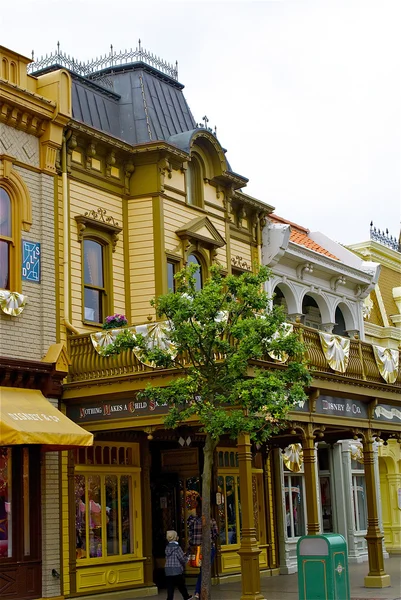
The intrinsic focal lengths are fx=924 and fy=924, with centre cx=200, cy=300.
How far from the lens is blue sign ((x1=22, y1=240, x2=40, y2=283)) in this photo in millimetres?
18625

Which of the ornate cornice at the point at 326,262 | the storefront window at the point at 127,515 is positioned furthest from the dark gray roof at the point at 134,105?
the storefront window at the point at 127,515

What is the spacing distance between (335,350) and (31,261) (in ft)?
22.7

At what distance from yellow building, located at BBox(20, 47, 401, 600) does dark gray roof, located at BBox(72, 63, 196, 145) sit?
0.13ft

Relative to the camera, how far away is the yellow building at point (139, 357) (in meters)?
18.8

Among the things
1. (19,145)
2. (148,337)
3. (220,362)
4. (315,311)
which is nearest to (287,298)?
(315,311)

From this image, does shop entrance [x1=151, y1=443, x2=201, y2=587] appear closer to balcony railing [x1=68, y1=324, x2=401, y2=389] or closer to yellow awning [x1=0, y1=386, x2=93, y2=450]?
balcony railing [x1=68, y1=324, x2=401, y2=389]

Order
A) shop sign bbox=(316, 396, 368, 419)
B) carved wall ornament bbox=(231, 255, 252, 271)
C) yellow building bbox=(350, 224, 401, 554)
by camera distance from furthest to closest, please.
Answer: yellow building bbox=(350, 224, 401, 554), carved wall ornament bbox=(231, 255, 252, 271), shop sign bbox=(316, 396, 368, 419)

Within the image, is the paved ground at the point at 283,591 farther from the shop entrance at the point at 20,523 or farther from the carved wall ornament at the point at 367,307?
the carved wall ornament at the point at 367,307

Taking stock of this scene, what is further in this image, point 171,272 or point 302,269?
point 302,269

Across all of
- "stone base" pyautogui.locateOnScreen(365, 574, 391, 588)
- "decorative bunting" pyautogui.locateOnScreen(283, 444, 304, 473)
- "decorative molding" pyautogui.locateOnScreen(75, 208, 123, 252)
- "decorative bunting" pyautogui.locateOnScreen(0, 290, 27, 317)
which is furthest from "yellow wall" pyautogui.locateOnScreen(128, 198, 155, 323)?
"stone base" pyautogui.locateOnScreen(365, 574, 391, 588)

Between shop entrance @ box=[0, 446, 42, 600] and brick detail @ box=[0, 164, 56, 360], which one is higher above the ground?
brick detail @ box=[0, 164, 56, 360]

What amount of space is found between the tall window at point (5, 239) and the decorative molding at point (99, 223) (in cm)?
191

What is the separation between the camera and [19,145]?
19.0 meters

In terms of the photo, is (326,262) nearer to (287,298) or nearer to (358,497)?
(287,298)
